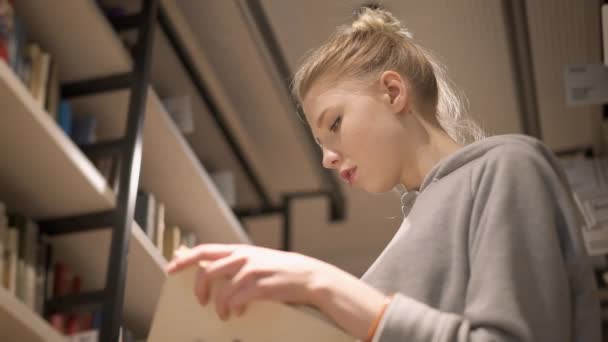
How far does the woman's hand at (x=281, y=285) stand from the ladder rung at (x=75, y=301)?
1211 mm

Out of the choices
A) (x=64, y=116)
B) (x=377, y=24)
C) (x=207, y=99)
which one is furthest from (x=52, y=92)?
(x=377, y=24)

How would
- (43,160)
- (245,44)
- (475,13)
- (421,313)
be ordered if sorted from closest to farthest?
1. (421,313)
2. (43,160)
3. (475,13)
4. (245,44)

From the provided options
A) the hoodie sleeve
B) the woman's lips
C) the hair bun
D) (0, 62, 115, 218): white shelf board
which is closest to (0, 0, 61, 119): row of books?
(0, 62, 115, 218): white shelf board

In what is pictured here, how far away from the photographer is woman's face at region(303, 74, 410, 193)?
0.97 metres

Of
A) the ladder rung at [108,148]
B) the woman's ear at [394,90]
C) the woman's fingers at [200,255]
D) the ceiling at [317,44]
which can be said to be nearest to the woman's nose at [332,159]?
the woman's ear at [394,90]

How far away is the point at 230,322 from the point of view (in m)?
0.72

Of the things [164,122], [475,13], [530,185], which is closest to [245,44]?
[164,122]

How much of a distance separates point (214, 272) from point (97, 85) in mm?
1703

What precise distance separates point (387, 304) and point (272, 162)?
2.72 m

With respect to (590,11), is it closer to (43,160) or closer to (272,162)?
(272,162)

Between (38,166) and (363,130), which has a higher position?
(363,130)

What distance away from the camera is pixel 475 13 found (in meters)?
2.61

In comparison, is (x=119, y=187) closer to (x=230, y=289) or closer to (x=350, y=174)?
(x=350, y=174)

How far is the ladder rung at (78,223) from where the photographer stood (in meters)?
2.02
